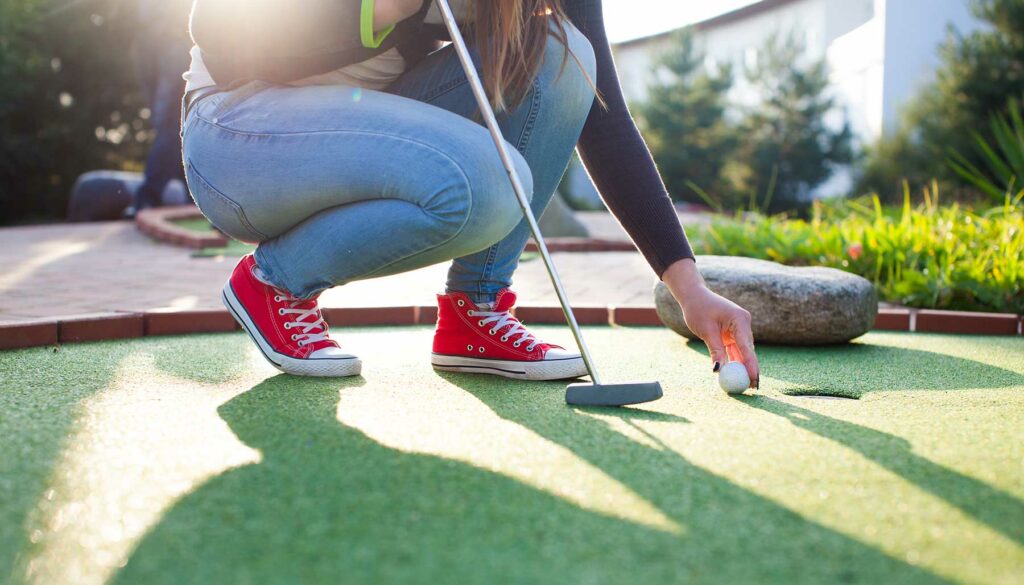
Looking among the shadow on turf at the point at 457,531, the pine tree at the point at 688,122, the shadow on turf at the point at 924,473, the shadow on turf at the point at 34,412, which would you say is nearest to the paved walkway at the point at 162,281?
the shadow on turf at the point at 34,412

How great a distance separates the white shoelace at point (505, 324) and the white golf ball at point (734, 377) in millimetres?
415

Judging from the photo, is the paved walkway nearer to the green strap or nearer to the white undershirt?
the white undershirt

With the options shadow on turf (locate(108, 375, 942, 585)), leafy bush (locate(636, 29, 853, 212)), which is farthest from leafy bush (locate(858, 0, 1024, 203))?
shadow on turf (locate(108, 375, 942, 585))

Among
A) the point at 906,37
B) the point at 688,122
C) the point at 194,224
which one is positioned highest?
the point at 906,37

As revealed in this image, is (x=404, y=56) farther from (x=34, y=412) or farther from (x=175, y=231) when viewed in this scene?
(x=175, y=231)

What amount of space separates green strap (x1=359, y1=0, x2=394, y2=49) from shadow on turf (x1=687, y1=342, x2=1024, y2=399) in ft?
3.53

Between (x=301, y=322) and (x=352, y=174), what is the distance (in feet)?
1.31

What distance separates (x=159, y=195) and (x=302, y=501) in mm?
10399

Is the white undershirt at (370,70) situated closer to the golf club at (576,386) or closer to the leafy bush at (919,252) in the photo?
the golf club at (576,386)

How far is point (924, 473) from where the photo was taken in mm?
1274

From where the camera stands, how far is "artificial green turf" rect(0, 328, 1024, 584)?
0.97m

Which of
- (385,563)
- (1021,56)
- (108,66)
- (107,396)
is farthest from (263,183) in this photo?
(108,66)

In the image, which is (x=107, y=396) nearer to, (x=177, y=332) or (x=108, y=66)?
(x=177, y=332)

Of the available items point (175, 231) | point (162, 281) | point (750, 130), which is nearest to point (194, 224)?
point (175, 231)
